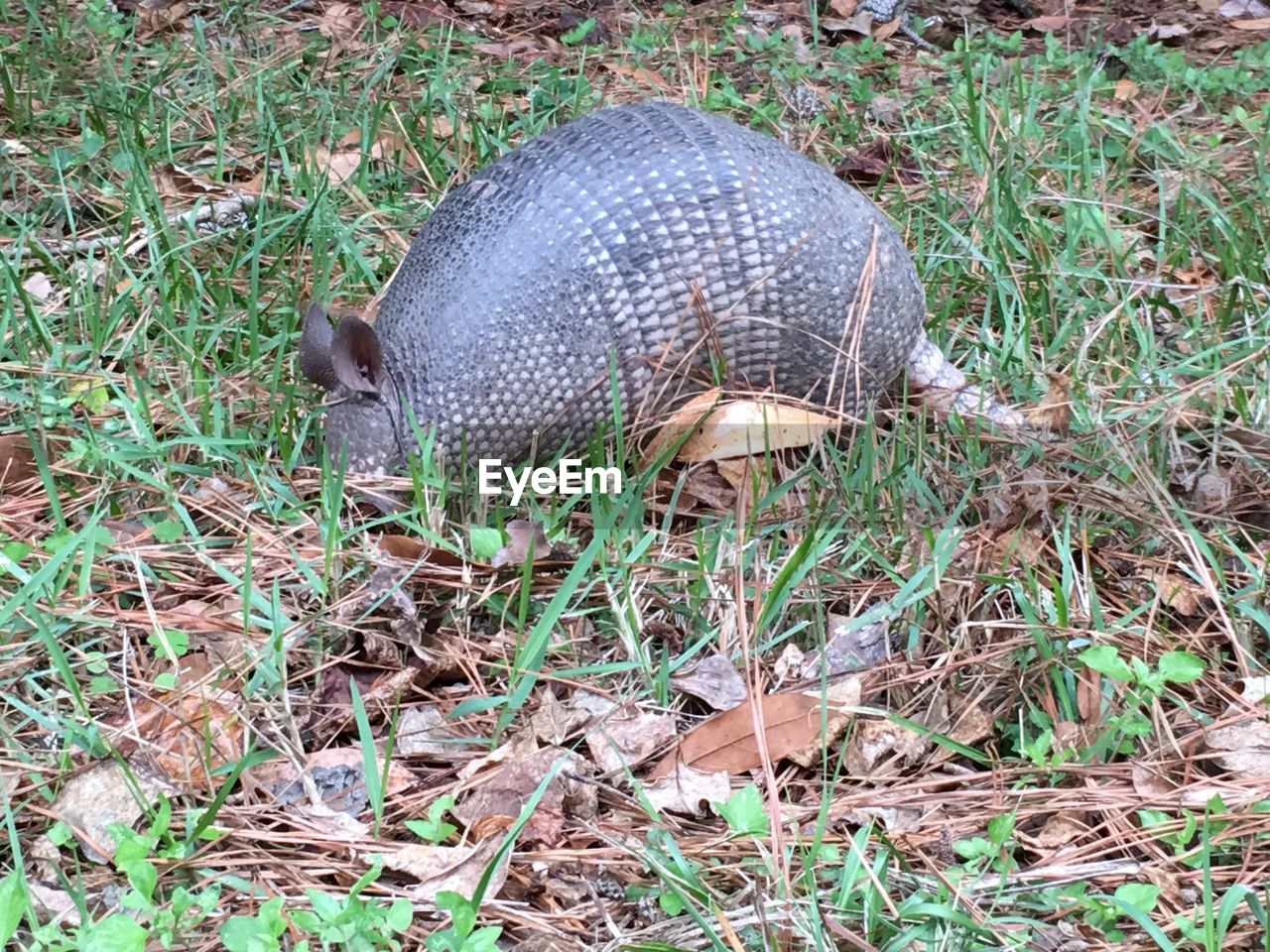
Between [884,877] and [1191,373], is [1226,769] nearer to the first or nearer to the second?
[884,877]

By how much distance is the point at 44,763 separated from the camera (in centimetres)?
256

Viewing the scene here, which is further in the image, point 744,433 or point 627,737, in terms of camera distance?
point 744,433

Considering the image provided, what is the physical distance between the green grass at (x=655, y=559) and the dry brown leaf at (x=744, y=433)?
106mm

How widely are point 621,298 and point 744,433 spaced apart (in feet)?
1.76

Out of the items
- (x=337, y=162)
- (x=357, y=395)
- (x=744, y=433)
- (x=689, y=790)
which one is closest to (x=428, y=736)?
(x=689, y=790)

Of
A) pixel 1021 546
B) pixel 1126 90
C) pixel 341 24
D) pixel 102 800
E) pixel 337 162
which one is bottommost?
pixel 1021 546

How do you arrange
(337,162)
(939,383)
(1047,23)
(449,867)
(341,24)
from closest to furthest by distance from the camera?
(449,867) → (939,383) → (337,162) → (341,24) → (1047,23)

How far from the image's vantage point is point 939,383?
4180 mm

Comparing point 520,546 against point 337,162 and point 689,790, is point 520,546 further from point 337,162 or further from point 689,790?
point 337,162

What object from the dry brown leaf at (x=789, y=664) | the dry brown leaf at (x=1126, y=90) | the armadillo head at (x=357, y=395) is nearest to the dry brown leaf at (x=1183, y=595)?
the dry brown leaf at (x=789, y=664)

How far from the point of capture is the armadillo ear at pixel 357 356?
3.45 m

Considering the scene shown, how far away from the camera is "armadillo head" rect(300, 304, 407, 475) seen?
3531 millimetres

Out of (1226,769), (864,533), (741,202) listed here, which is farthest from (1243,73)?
(1226,769)

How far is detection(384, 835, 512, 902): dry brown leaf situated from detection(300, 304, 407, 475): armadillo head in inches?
54.3
